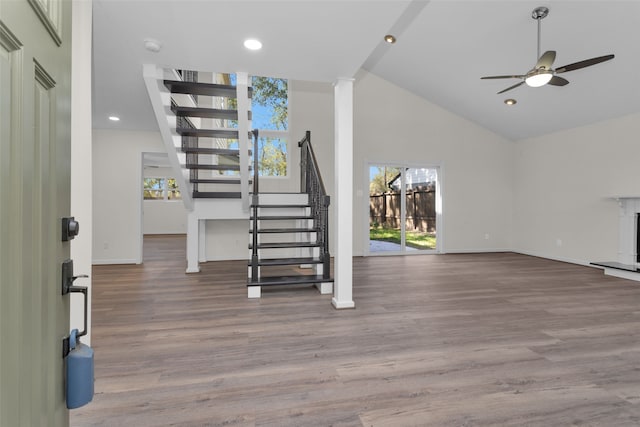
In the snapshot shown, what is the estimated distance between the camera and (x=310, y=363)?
84.7 inches

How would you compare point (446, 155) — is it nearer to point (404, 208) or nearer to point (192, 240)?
point (404, 208)

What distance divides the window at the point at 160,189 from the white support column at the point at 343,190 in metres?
9.77

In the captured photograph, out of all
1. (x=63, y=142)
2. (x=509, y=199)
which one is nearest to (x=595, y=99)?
(x=509, y=199)

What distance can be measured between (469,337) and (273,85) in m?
5.76

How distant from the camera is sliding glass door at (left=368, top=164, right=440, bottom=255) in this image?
7039 millimetres

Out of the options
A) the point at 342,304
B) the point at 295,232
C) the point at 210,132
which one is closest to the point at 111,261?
the point at 210,132

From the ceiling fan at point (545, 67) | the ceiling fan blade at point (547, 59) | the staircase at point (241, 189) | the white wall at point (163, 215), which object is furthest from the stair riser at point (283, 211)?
the white wall at point (163, 215)

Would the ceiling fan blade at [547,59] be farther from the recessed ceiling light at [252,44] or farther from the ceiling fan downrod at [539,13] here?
the recessed ceiling light at [252,44]

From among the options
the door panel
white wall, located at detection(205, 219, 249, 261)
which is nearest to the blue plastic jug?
the door panel

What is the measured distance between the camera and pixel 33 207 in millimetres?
757

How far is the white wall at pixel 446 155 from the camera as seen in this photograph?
6.84 metres

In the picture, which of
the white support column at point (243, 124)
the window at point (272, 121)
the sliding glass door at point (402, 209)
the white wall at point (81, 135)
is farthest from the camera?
the sliding glass door at point (402, 209)

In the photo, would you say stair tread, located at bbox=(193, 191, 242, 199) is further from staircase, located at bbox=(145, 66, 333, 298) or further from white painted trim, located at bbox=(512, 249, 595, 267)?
white painted trim, located at bbox=(512, 249, 595, 267)

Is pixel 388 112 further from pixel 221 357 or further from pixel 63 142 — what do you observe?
pixel 63 142
